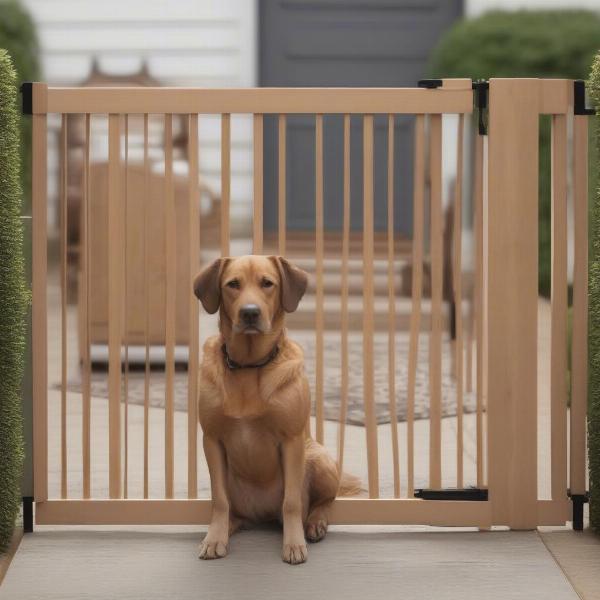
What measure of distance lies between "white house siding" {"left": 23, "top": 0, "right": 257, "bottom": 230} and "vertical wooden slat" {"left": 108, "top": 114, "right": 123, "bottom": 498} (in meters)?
7.61

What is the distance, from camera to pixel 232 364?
3.45 metres

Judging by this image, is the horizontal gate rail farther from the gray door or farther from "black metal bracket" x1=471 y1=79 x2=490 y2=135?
the gray door

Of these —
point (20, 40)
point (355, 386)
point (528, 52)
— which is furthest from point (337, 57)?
point (355, 386)

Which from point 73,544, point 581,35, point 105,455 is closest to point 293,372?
point 73,544

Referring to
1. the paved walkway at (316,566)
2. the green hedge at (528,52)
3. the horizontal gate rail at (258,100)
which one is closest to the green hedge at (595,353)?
the paved walkway at (316,566)

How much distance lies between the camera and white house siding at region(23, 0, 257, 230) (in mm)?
11297

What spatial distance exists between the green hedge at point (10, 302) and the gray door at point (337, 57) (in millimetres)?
7601

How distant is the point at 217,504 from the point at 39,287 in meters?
0.86

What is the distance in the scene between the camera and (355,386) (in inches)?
257

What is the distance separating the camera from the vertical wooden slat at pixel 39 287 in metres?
3.61

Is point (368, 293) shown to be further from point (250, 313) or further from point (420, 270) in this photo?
point (250, 313)

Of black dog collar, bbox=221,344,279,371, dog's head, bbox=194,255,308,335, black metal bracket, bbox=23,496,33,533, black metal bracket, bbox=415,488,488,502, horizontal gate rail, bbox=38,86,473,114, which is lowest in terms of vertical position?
black metal bracket, bbox=23,496,33,533

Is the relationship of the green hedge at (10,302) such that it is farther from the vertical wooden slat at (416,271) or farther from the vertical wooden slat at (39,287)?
the vertical wooden slat at (416,271)

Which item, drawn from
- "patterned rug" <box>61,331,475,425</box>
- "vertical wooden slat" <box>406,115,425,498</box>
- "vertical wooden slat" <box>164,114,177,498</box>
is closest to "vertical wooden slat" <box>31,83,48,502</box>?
"vertical wooden slat" <box>164,114,177,498</box>
